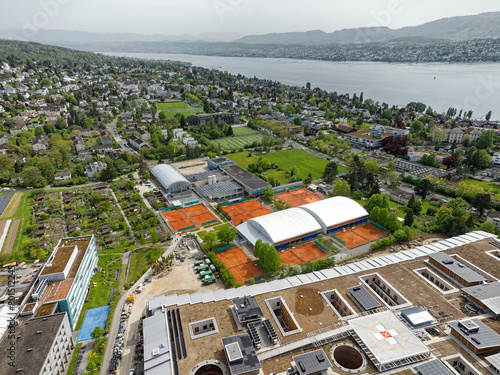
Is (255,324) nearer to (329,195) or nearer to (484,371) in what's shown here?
(484,371)

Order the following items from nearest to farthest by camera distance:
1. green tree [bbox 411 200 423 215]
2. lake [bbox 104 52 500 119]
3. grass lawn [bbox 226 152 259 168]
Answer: green tree [bbox 411 200 423 215] < grass lawn [bbox 226 152 259 168] < lake [bbox 104 52 500 119]

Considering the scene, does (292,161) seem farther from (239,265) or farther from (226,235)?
(239,265)

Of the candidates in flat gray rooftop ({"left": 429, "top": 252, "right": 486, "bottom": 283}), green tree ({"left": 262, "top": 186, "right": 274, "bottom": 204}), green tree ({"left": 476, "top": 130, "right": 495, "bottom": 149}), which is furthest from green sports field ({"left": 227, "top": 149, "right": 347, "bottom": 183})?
green tree ({"left": 476, "top": 130, "right": 495, "bottom": 149})

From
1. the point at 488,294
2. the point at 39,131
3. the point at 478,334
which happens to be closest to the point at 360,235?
the point at 488,294

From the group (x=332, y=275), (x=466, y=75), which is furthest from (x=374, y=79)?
(x=332, y=275)

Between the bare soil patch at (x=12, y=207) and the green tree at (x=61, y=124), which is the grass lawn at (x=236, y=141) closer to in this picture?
the bare soil patch at (x=12, y=207)

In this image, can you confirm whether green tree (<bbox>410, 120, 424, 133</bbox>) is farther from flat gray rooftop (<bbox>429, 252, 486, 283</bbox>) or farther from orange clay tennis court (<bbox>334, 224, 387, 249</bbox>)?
flat gray rooftop (<bbox>429, 252, 486, 283</bbox>)
